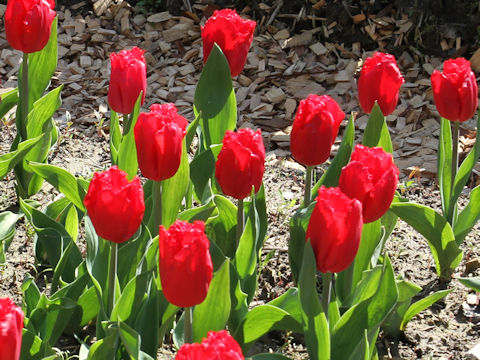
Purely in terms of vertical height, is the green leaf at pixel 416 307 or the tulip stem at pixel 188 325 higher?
the tulip stem at pixel 188 325

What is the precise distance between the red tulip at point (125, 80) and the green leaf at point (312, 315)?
0.82 meters

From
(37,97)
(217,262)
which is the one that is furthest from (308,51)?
(217,262)

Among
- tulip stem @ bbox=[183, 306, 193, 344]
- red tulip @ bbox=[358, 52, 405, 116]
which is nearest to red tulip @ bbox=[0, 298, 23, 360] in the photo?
tulip stem @ bbox=[183, 306, 193, 344]

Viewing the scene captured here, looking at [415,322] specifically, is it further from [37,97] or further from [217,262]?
[37,97]

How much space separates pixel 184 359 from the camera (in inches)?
51.8

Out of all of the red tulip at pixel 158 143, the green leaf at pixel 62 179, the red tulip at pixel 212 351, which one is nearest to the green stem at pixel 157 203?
the red tulip at pixel 158 143

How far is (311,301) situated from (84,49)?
281 centimetres

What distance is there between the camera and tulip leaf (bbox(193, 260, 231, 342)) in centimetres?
188

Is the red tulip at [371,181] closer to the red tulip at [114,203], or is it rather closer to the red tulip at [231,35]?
the red tulip at [114,203]

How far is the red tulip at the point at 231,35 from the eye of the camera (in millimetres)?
2549

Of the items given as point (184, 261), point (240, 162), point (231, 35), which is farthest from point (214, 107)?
point (184, 261)

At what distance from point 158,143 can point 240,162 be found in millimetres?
193

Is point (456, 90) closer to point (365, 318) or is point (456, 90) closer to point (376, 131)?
point (376, 131)

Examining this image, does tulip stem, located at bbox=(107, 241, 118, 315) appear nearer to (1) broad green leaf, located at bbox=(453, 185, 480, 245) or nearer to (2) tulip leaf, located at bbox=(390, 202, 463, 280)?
(2) tulip leaf, located at bbox=(390, 202, 463, 280)
